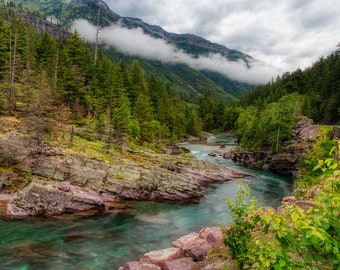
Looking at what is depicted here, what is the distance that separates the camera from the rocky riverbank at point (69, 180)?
2659 centimetres

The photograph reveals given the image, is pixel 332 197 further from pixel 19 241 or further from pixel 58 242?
pixel 19 241

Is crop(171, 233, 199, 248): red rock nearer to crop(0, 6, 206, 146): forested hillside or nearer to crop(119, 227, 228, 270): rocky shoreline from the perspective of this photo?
crop(119, 227, 228, 270): rocky shoreline

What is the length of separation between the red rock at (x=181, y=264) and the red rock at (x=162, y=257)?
609 millimetres

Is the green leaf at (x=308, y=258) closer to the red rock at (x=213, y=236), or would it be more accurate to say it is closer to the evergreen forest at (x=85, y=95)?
the red rock at (x=213, y=236)

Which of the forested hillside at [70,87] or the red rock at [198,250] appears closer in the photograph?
the red rock at [198,250]

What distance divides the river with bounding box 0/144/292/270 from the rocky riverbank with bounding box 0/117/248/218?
5.51 feet

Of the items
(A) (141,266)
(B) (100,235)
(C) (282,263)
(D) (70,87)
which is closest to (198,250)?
(A) (141,266)

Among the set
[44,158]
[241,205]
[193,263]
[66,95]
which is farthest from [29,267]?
[66,95]

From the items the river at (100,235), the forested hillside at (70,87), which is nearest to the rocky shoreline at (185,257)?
the river at (100,235)

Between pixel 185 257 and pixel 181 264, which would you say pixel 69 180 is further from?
pixel 181 264

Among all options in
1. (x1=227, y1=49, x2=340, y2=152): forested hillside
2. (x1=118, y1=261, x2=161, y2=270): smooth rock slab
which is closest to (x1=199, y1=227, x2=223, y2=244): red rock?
(x1=118, y1=261, x2=161, y2=270): smooth rock slab

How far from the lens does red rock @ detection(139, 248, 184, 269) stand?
16641 millimetres

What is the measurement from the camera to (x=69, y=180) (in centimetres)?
3083

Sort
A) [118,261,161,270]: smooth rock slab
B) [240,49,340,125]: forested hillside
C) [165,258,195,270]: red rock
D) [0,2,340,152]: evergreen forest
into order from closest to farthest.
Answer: [165,258,195,270]: red rock
[118,261,161,270]: smooth rock slab
[0,2,340,152]: evergreen forest
[240,49,340,125]: forested hillside
